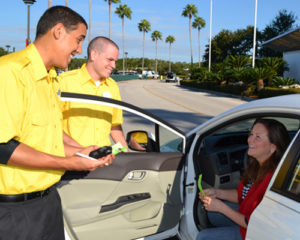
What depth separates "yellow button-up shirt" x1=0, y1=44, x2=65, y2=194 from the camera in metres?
1.56

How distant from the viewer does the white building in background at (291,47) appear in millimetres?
33219

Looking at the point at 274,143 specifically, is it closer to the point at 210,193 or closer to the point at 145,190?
the point at 210,193

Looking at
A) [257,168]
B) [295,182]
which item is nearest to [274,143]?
[257,168]

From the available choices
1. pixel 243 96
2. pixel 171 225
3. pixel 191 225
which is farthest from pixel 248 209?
pixel 243 96

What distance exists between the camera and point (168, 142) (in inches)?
138

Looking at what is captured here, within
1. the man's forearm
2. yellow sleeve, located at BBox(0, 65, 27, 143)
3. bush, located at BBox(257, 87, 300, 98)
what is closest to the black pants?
the man's forearm

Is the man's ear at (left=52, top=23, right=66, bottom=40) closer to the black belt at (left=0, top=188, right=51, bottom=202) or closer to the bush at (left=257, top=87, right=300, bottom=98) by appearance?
the black belt at (left=0, top=188, right=51, bottom=202)

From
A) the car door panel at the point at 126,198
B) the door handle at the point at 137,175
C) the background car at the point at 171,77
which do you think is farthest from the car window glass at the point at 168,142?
the background car at the point at 171,77

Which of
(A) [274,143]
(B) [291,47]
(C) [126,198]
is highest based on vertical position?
(B) [291,47]

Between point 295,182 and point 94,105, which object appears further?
point 94,105

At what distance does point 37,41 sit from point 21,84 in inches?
13.3

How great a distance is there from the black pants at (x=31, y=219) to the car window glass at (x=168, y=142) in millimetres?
1301

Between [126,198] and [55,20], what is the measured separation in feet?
4.89

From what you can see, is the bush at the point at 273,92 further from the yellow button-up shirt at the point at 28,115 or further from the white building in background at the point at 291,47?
the yellow button-up shirt at the point at 28,115
